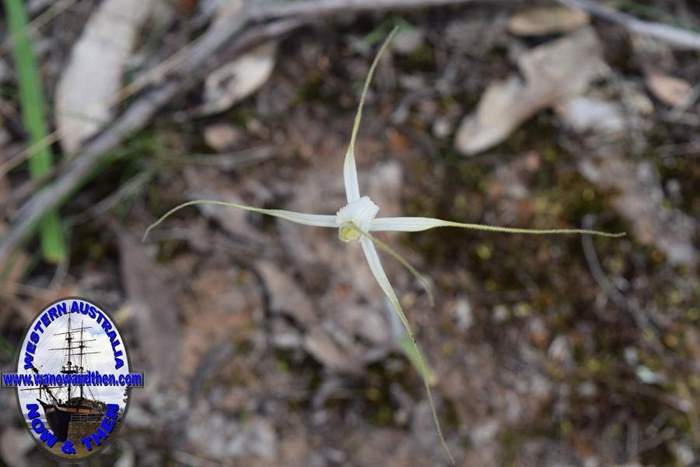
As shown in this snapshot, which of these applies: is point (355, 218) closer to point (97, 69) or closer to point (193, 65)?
point (193, 65)

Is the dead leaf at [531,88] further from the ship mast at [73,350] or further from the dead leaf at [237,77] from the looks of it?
the ship mast at [73,350]

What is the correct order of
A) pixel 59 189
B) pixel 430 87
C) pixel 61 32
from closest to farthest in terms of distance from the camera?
1. pixel 59 189
2. pixel 61 32
3. pixel 430 87

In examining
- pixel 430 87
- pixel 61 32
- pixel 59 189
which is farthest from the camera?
pixel 430 87

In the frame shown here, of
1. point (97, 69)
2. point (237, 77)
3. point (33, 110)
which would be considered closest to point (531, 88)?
point (237, 77)

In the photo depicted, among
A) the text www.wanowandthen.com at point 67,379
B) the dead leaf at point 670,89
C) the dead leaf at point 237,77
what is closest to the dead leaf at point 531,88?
the dead leaf at point 670,89

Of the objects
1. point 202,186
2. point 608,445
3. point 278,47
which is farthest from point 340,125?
point 608,445

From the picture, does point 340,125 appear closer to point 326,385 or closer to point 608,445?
point 326,385
